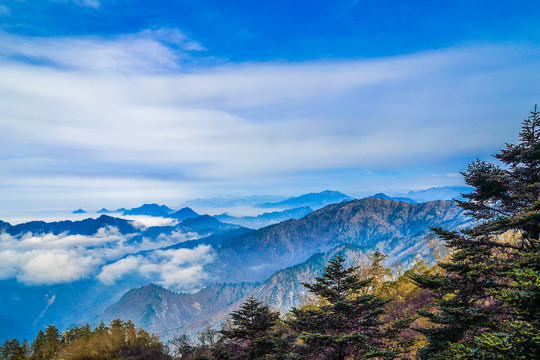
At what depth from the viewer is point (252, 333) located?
1139 inches

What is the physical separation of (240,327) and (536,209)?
29.0 metres

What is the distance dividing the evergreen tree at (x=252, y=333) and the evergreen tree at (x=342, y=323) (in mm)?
5321

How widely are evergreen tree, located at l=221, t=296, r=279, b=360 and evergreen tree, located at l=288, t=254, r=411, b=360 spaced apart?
17.5ft

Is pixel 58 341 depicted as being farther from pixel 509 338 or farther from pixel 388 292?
pixel 509 338

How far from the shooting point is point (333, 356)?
73.9 feet

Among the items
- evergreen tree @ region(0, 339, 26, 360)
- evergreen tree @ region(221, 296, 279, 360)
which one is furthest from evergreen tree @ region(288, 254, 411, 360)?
evergreen tree @ region(0, 339, 26, 360)

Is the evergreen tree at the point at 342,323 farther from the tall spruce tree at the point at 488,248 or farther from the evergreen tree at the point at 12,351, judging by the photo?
the evergreen tree at the point at 12,351

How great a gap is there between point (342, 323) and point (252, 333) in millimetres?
11225

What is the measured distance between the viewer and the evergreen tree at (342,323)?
2181cm

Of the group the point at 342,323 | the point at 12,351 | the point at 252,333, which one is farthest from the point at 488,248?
the point at 12,351

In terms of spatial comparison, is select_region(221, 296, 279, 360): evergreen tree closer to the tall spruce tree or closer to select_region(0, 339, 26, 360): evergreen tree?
the tall spruce tree

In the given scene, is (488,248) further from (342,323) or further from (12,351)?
(12,351)

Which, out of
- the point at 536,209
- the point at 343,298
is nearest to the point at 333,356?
the point at 343,298

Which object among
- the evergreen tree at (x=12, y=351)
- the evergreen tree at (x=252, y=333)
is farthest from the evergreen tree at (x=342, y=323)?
the evergreen tree at (x=12, y=351)
